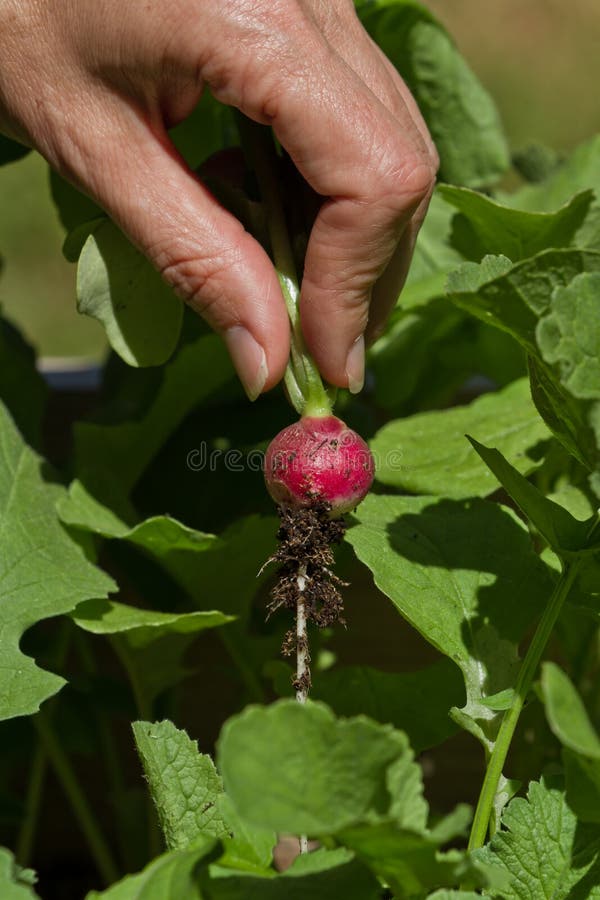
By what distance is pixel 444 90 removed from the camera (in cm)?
175

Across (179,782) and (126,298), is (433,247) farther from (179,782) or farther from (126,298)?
(179,782)

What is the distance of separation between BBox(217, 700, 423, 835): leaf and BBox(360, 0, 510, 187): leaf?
3.95 ft

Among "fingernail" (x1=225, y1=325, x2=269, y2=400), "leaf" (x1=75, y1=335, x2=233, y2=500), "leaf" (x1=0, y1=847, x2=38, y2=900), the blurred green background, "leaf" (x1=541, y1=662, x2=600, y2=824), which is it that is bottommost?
the blurred green background

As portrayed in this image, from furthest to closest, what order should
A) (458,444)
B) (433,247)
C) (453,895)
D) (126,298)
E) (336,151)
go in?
(433,247) → (458,444) → (126,298) → (336,151) → (453,895)

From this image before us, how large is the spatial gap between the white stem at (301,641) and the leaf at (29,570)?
8.6 inches

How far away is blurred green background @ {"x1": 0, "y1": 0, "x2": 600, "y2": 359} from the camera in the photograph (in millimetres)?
4156

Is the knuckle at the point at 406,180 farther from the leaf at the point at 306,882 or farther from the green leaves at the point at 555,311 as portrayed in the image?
the leaf at the point at 306,882

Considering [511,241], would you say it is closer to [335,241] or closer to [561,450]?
[561,450]

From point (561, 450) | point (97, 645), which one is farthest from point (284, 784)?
point (97, 645)

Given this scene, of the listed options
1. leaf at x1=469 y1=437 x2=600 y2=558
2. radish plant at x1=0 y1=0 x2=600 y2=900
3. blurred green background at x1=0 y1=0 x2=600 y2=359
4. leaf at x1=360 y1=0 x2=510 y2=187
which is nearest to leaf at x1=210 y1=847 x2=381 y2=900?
radish plant at x1=0 y1=0 x2=600 y2=900

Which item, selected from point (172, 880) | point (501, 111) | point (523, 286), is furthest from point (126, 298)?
point (501, 111)

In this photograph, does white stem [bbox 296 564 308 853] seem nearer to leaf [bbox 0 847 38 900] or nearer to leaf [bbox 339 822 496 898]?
leaf [bbox 339 822 496 898]

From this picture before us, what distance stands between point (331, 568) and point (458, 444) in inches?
9.3

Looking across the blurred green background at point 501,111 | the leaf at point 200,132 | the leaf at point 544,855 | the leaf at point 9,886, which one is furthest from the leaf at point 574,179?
the blurred green background at point 501,111
